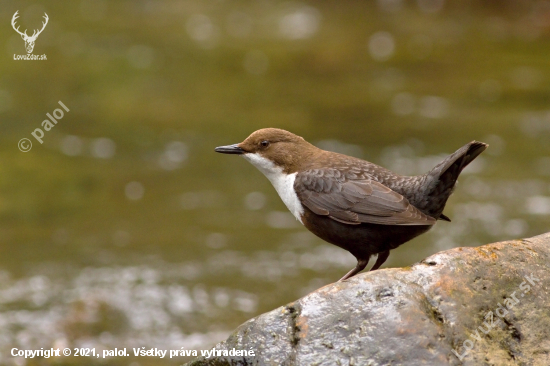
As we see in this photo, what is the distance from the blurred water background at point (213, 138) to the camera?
633 cm

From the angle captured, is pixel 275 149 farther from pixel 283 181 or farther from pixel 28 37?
pixel 28 37

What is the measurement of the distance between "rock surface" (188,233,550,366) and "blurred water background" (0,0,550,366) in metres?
2.59

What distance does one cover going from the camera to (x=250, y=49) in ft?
48.6

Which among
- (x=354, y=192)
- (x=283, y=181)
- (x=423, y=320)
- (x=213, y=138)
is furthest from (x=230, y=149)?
(x=213, y=138)

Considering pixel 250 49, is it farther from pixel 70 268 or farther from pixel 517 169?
pixel 70 268

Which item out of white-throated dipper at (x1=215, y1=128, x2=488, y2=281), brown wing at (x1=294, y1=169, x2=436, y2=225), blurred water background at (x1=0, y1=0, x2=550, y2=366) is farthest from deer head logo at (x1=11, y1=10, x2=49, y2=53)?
brown wing at (x1=294, y1=169, x2=436, y2=225)

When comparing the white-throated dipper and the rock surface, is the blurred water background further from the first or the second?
the rock surface

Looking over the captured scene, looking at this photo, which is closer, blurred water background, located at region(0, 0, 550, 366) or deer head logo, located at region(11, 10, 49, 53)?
blurred water background, located at region(0, 0, 550, 366)

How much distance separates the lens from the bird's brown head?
13.7 ft

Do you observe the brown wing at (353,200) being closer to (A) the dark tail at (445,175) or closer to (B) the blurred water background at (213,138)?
(A) the dark tail at (445,175)

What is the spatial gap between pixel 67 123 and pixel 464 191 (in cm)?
637

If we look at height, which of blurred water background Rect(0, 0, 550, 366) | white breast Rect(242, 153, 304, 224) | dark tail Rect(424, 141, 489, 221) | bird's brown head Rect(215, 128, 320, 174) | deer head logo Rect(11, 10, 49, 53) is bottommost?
dark tail Rect(424, 141, 489, 221)

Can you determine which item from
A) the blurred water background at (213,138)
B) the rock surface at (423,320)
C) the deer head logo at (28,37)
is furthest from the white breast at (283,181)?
the deer head logo at (28,37)

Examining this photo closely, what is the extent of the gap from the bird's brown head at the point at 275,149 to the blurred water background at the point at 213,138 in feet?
6.52
